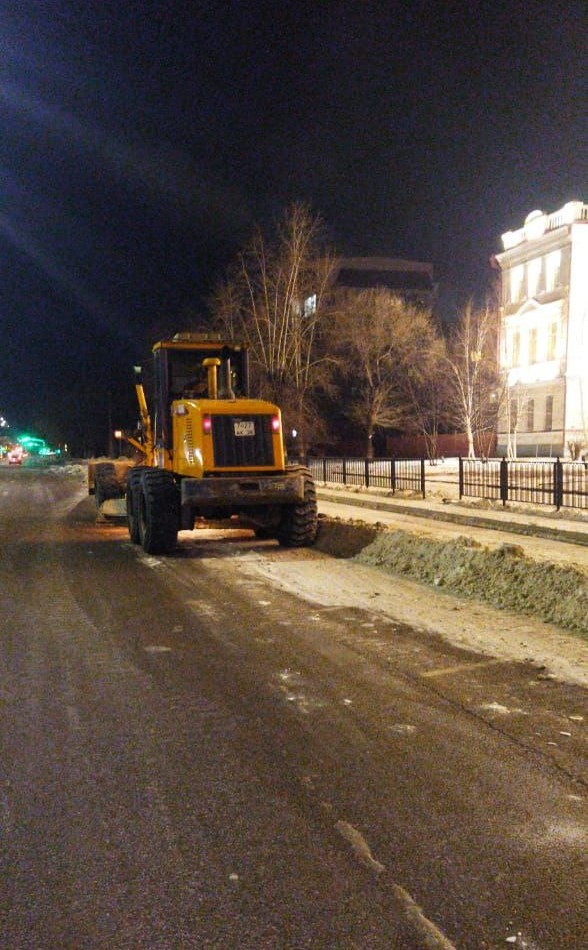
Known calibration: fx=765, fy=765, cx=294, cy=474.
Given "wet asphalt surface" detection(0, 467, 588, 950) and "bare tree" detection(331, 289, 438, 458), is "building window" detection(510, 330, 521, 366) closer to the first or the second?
"bare tree" detection(331, 289, 438, 458)

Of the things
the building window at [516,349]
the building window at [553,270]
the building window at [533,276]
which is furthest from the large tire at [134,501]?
the building window at [516,349]

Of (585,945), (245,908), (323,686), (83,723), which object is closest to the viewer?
(585,945)

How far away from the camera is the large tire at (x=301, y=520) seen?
523 inches

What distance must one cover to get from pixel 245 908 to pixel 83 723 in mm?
2377

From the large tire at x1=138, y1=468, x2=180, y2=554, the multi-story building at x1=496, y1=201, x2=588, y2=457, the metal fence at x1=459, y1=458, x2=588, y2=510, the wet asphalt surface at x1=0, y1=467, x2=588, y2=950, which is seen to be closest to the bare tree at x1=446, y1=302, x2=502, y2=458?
the multi-story building at x1=496, y1=201, x2=588, y2=457

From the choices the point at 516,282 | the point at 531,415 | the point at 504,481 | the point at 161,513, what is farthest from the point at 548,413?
the point at 161,513

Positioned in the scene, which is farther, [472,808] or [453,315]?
[453,315]

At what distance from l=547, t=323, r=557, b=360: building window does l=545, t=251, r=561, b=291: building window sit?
208 cm

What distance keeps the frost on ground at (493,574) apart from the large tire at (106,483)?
8694mm

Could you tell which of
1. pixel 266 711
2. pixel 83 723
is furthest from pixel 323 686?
pixel 83 723

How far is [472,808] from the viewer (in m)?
3.91

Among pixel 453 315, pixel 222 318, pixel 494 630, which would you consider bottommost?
pixel 494 630

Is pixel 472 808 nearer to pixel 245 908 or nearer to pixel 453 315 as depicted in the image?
pixel 245 908

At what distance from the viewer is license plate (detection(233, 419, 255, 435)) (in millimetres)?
12570
